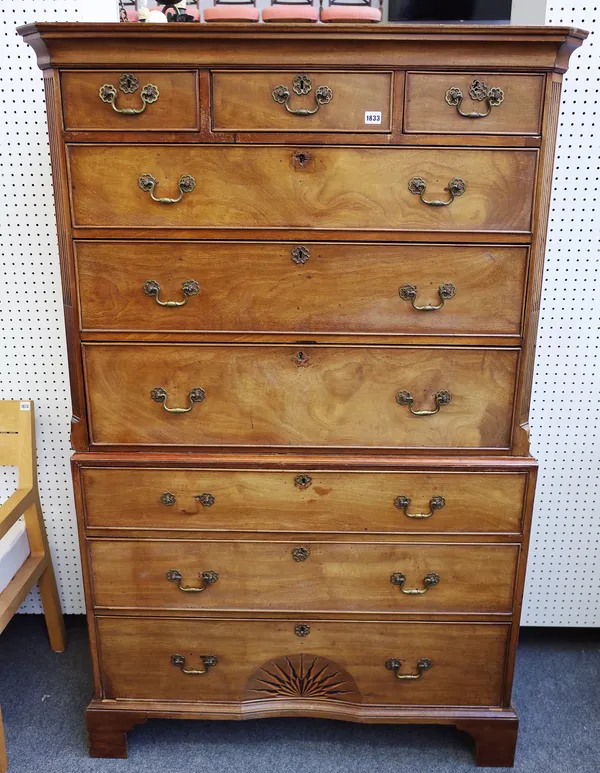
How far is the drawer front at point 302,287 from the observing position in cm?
178

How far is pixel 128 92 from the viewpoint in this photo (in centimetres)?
169

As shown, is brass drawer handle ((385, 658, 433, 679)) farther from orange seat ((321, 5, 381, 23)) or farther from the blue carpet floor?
orange seat ((321, 5, 381, 23))

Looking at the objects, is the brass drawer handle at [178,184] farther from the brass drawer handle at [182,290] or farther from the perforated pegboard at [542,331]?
the perforated pegboard at [542,331]

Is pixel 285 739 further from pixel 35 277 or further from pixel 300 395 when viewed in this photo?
pixel 35 277

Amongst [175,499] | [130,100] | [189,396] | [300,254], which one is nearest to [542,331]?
[300,254]

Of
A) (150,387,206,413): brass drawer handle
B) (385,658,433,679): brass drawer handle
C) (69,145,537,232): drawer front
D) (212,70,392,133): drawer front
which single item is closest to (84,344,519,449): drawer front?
(150,387,206,413): brass drawer handle

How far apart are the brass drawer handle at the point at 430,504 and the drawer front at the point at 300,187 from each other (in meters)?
0.77

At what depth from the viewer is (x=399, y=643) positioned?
6.70ft

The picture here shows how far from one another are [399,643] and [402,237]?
123cm

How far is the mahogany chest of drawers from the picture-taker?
1677 millimetres

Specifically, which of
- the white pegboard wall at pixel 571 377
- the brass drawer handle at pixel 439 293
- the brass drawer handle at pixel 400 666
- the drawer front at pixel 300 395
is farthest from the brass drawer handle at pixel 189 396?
the white pegboard wall at pixel 571 377

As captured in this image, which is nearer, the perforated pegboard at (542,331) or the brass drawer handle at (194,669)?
the brass drawer handle at (194,669)

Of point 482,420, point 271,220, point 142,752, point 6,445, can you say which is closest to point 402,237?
point 271,220

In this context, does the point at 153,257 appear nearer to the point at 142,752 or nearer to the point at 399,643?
the point at 399,643
